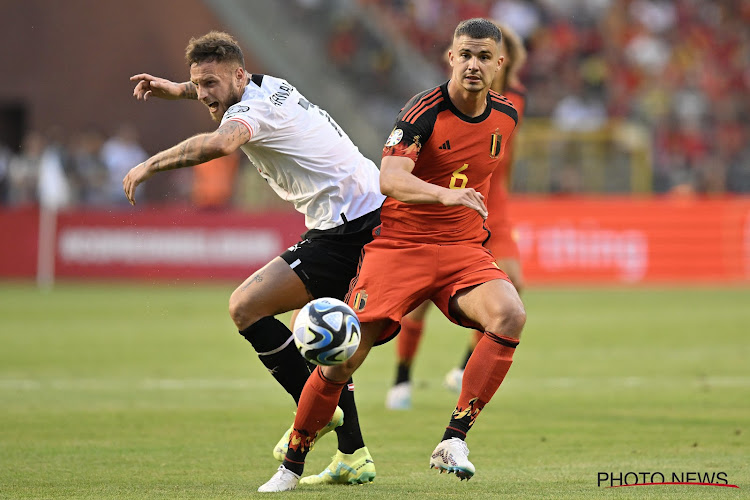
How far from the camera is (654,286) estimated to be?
2223 cm

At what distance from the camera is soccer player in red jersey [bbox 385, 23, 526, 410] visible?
9352mm

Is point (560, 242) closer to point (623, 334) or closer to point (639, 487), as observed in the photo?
point (623, 334)

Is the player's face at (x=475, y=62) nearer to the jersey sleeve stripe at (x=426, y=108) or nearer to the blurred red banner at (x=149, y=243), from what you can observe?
the jersey sleeve stripe at (x=426, y=108)

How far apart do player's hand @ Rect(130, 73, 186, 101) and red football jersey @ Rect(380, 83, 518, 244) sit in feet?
5.21

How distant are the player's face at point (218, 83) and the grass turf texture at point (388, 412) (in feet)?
6.82

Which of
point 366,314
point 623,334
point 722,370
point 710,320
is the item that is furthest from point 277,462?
point 710,320

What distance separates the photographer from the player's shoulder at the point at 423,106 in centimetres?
618

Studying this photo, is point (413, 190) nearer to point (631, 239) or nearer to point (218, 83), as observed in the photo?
point (218, 83)

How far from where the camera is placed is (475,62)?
6.15 m

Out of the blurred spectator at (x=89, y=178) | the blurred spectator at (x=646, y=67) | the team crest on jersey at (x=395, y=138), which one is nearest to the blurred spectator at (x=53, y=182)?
the blurred spectator at (x=89, y=178)

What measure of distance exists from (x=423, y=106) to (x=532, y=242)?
1643 cm

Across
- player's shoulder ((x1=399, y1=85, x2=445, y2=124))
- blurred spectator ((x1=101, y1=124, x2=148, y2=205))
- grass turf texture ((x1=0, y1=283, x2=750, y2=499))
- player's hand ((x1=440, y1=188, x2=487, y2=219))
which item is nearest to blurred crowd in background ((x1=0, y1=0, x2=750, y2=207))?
blurred spectator ((x1=101, y1=124, x2=148, y2=205))

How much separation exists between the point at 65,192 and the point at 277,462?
18799 millimetres

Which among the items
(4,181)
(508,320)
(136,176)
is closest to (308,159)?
(136,176)
